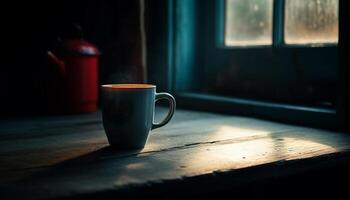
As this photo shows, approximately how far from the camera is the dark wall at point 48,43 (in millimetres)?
1354

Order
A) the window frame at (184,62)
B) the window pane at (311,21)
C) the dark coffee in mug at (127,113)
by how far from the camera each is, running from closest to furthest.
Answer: the dark coffee in mug at (127,113)
the window pane at (311,21)
the window frame at (184,62)

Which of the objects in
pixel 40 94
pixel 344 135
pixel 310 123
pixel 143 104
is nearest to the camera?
pixel 143 104

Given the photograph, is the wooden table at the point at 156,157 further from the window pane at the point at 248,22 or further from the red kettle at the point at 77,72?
the window pane at the point at 248,22

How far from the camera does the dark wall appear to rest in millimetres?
1354

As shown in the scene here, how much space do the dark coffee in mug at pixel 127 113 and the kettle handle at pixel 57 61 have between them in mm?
482

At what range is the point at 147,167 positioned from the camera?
674mm

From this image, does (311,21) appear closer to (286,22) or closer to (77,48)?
(286,22)

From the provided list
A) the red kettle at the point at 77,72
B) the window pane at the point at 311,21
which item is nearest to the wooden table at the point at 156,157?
the red kettle at the point at 77,72

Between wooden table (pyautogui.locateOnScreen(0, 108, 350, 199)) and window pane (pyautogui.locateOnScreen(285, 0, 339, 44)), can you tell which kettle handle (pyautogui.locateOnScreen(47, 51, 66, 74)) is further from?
window pane (pyautogui.locateOnScreen(285, 0, 339, 44))

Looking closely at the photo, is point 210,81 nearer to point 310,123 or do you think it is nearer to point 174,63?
point 174,63

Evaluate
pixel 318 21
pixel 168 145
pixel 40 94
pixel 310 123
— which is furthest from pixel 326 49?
pixel 40 94

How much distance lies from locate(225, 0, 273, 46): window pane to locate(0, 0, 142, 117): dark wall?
11.5 inches

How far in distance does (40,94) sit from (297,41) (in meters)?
0.74

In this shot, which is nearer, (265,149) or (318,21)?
(265,149)
